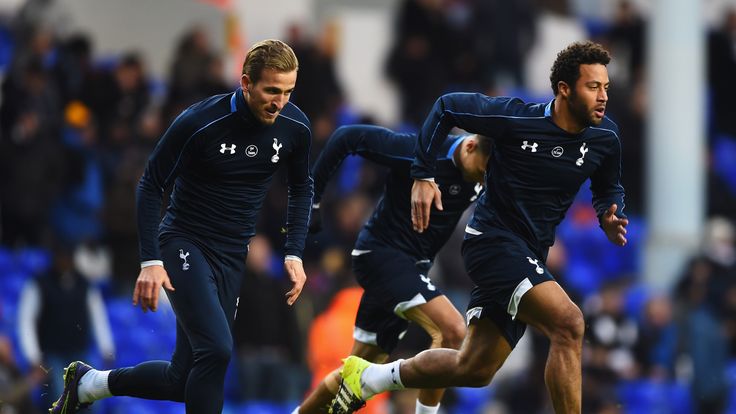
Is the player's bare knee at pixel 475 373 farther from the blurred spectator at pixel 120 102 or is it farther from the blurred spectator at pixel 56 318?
the blurred spectator at pixel 120 102

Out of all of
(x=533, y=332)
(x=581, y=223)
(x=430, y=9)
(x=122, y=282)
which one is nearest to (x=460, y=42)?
(x=430, y=9)

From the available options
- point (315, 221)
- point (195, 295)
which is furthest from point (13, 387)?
point (195, 295)

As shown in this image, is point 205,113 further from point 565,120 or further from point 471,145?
point 565,120

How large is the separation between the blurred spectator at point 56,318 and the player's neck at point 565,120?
5.52 metres

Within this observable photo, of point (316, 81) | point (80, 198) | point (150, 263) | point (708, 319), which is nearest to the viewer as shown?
point (150, 263)

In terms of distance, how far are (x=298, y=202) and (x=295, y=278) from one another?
1.84ft

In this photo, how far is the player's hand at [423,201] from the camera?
9.22 meters

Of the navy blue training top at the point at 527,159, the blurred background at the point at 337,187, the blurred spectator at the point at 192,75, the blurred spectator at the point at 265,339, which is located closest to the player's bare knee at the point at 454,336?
the navy blue training top at the point at 527,159

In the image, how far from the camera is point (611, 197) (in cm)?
947

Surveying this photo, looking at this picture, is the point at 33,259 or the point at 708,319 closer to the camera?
the point at 33,259

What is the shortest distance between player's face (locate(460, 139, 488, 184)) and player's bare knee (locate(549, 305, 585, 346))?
4.12 feet

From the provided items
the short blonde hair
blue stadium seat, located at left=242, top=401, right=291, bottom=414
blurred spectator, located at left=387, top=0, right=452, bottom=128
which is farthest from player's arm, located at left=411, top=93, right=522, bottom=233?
blurred spectator, located at left=387, top=0, right=452, bottom=128

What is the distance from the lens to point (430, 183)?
366 inches

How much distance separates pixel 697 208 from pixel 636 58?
9.67 ft
